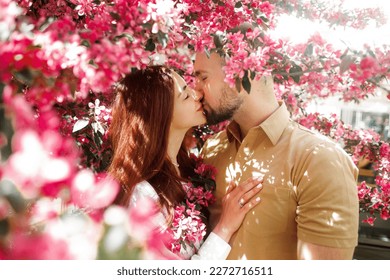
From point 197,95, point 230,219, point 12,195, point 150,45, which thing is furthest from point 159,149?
point 12,195

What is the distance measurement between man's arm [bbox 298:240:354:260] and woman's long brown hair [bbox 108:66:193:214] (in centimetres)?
60

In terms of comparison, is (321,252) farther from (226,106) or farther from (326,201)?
(226,106)

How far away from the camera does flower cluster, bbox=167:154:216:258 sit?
173 centimetres

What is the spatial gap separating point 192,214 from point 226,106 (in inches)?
21.2

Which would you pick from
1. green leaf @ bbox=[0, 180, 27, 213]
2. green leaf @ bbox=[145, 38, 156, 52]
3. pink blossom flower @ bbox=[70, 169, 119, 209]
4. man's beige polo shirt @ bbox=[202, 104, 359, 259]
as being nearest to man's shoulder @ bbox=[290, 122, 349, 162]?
man's beige polo shirt @ bbox=[202, 104, 359, 259]

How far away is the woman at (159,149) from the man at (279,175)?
0.08m

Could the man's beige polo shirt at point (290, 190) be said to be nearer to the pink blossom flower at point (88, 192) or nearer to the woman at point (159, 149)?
the woman at point (159, 149)

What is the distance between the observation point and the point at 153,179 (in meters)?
1.94

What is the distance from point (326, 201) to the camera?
1655 millimetres

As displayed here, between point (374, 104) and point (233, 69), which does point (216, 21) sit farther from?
point (374, 104)

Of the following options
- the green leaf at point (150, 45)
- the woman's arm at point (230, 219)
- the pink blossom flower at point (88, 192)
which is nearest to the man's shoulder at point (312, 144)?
the woman's arm at point (230, 219)

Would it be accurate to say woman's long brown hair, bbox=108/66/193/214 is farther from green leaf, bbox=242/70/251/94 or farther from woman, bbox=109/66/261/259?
green leaf, bbox=242/70/251/94

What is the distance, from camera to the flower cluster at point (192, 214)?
1734mm
